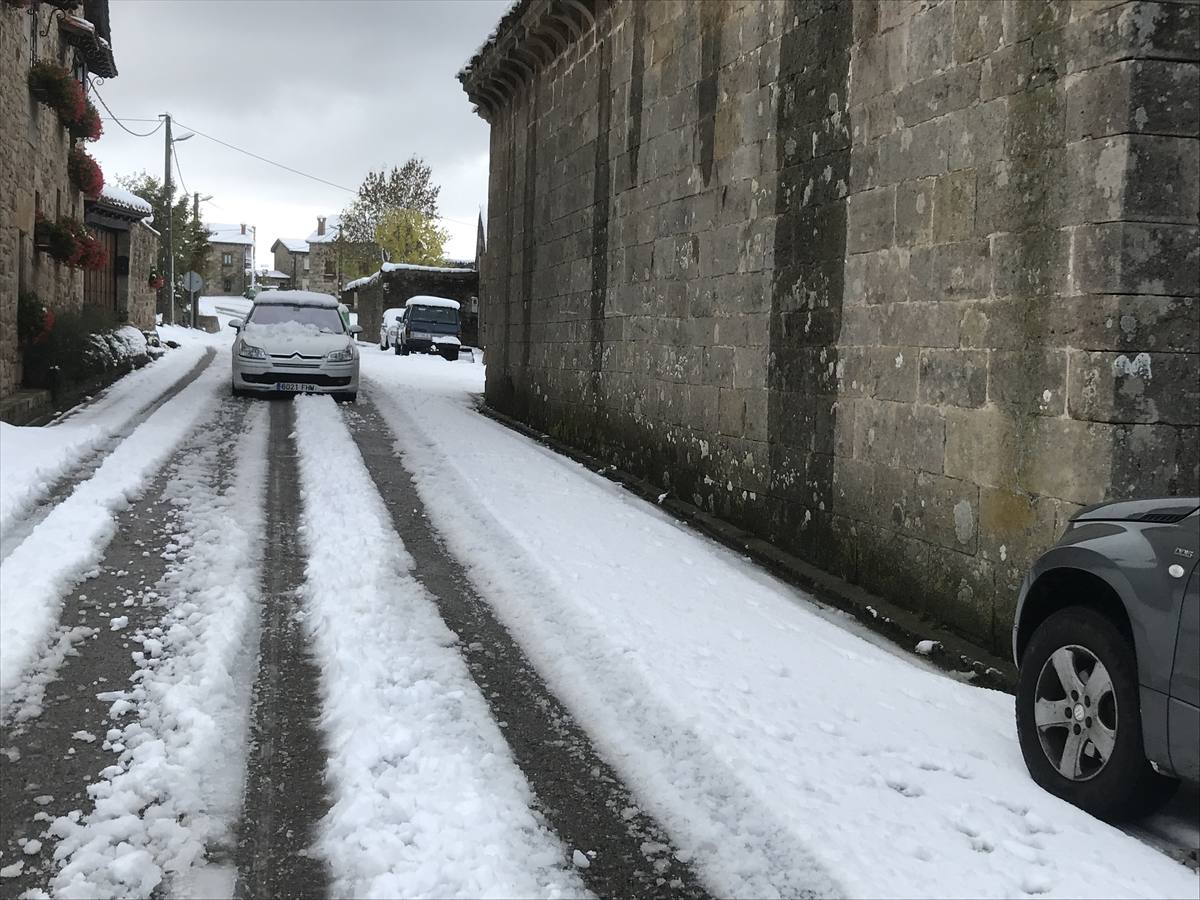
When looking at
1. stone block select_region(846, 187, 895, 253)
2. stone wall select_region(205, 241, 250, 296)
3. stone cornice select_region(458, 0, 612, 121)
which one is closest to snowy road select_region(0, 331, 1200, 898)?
stone block select_region(846, 187, 895, 253)

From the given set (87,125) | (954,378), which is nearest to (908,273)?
Answer: (954,378)

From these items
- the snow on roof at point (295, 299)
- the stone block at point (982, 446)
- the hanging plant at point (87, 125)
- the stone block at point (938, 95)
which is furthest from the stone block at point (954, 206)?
the hanging plant at point (87, 125)

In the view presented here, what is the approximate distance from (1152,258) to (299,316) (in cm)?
1441

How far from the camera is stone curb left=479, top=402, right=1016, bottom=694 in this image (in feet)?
17.9

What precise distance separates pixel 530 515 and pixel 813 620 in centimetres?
280

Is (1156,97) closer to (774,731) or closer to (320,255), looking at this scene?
(774,731)

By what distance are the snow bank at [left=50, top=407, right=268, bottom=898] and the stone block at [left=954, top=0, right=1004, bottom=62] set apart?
194 inches

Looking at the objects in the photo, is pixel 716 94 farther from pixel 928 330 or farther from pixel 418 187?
pixel 418 187

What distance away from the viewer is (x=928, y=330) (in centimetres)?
620

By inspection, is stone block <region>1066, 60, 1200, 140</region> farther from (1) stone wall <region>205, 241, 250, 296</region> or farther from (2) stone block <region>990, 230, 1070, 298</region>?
(1) stone wall <region>205, 241, 250, 296</region>

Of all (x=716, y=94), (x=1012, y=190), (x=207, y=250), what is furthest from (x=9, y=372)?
(x=207, y=250)

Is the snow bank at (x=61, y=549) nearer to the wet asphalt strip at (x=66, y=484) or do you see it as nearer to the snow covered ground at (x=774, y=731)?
the wet asphalt strip at (x=66, y=484)

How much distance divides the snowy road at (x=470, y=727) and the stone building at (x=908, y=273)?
0.93 metres

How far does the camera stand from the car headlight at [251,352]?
1585 centimetres
